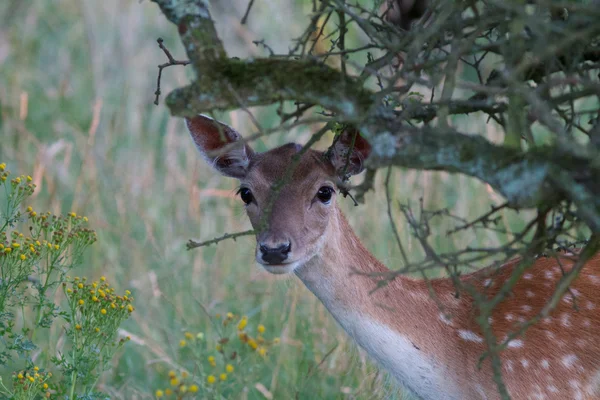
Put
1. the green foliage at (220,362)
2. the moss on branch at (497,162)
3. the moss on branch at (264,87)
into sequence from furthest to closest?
the green foliage at (220,362)
the moss on branch at (264,87)
the moss on branch at (497,162)

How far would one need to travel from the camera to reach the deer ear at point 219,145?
13.3 feet

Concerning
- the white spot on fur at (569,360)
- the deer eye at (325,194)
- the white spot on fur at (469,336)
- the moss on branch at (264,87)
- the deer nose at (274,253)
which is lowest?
the white spot on fur at (569,360)

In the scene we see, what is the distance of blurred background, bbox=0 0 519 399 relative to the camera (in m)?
5.21

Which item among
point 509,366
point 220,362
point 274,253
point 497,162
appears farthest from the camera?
point 220,362

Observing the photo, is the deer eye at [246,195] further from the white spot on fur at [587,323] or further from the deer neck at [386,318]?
the white spot on fur at [587,323]

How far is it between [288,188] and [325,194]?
0.55 ft

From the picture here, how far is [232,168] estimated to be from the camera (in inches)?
169

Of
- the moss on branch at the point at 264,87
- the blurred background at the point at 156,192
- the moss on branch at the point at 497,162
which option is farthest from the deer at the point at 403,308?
the moss on branch at the point at 497,162

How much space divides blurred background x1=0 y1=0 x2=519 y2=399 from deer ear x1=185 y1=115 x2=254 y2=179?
246 mm

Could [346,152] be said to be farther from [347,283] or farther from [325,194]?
[347,283]

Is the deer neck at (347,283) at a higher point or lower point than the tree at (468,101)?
lower

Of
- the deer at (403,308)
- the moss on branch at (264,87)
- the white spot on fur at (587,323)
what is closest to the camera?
the moss on branch at (264,87)

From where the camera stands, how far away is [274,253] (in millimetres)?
3607

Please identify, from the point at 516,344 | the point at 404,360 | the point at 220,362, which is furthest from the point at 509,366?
the point at 220,362
